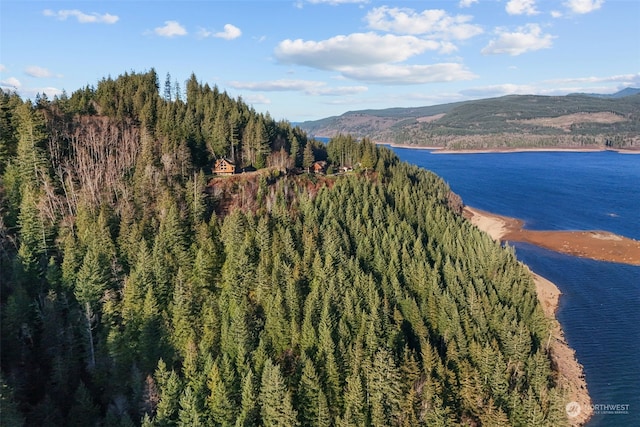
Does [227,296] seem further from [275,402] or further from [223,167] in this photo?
[223,167]

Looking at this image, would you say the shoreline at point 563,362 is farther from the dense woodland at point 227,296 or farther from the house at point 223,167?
the house at point 223,167

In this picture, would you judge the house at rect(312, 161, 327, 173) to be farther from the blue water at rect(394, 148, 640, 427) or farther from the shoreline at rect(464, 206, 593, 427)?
the blue water at rect(394, 148, 640, 427)

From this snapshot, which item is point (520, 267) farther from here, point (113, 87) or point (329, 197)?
point (113, 87)

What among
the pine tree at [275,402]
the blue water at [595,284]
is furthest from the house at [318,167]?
the pine tree at [275,402]

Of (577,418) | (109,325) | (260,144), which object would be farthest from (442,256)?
(109,325)

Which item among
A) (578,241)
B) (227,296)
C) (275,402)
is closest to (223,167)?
(227,296)

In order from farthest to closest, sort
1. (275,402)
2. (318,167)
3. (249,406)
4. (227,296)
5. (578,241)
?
(578,241) < (318,167) < (227,296) < (249,406) < (275,402)

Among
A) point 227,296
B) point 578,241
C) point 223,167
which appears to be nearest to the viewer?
point 227,296
